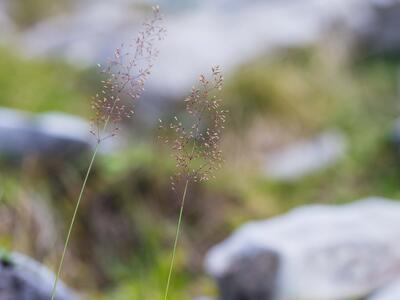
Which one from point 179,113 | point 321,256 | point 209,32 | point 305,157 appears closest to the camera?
point 321,256

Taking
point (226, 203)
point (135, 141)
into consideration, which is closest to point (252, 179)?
point (226, 203)

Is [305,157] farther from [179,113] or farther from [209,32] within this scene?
[209,32]

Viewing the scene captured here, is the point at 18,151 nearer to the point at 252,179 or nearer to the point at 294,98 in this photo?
the point at 252,179

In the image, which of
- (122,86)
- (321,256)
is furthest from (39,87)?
(122,86)

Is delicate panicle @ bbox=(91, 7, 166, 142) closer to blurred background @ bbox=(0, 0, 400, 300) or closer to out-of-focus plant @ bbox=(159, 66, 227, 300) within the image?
out-of-focus plant @ bbox=(159, 66, 227, 300)

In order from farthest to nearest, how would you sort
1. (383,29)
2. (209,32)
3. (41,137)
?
(383,29) → (209,32) → (41,137)

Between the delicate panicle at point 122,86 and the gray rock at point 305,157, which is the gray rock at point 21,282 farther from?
the gray rock at point 305,157

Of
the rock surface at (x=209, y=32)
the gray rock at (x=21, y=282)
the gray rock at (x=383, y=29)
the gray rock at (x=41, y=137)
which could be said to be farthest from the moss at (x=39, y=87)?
the gray rock at (x=383, y=29)
